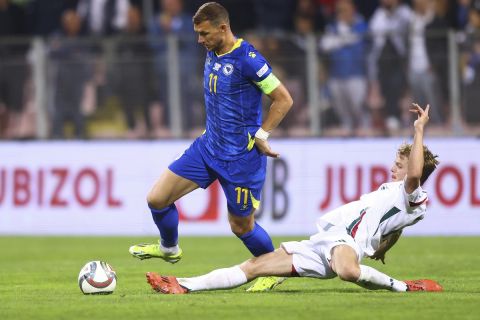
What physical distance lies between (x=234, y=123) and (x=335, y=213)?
122 centimetres

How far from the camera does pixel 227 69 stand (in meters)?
10.6

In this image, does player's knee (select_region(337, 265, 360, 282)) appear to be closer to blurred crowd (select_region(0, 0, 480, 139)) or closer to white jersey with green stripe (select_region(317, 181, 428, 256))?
white jersey with green stripe (select_region(317, 181, 428, 256))

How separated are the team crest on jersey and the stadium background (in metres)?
6.76

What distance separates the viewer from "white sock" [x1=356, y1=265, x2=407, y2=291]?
9.71 meters

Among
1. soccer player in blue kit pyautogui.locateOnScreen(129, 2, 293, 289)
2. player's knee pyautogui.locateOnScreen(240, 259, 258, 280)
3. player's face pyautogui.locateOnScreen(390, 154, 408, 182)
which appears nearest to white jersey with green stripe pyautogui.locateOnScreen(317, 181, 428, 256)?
player's face pyautogui.locateOnScreen(390, 154, 408, 182)

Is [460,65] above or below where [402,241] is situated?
above

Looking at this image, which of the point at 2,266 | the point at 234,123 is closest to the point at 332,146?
the point at 2,266

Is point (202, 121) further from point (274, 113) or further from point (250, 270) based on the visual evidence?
point (250, 270)

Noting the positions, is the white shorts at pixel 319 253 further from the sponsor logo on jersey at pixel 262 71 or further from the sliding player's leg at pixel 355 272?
the sponsor logo on jersey at pixel 262 71

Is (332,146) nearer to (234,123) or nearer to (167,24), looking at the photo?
(167,24)

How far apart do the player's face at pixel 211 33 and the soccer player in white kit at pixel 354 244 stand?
1759mm

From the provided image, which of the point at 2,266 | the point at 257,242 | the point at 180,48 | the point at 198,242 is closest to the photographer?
the point at 257,242

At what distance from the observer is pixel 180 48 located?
61.0 ft

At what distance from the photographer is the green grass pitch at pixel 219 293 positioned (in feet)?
28.2
